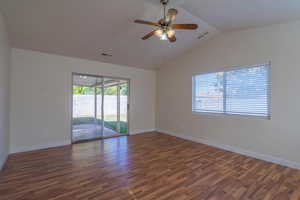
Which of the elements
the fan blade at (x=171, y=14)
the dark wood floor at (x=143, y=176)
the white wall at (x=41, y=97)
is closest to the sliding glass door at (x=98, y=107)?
the white wall at (x=41, y=97)

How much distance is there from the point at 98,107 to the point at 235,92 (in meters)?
4.14

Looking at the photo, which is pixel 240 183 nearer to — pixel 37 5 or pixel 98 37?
pixel 98 37

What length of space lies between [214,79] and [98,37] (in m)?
3.33

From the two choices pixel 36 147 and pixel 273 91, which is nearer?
pixel 273 91

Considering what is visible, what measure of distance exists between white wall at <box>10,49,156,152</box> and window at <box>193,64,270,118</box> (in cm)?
333

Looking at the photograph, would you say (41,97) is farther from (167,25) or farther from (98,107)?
(167,25)

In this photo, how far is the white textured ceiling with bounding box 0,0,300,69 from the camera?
7.80ft

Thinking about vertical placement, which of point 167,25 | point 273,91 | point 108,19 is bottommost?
point 273,91

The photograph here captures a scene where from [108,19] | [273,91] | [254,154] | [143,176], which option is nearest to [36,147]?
[143,176]

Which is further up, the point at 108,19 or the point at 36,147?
the point at 108,19

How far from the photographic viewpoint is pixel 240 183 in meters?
2.17

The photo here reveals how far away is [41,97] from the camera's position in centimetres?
358

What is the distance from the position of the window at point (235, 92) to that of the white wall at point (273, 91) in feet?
0.52

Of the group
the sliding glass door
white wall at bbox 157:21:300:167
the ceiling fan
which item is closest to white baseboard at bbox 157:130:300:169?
white wall at bbox 157:21:300:167
